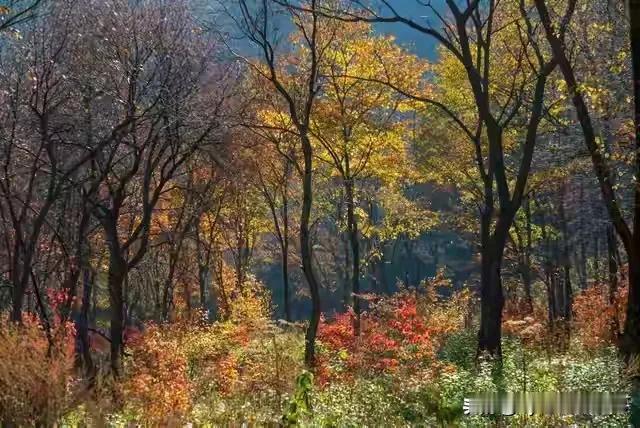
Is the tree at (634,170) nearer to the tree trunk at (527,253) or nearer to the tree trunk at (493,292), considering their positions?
the tree trunk at (493,292)

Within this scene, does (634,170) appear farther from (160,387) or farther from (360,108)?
(360,108)

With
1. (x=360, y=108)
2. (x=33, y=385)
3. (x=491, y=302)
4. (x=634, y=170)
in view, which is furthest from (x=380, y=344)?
(x=360, y=108)

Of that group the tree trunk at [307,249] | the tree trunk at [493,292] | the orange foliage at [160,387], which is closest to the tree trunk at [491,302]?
the tree trunk at [493,292]

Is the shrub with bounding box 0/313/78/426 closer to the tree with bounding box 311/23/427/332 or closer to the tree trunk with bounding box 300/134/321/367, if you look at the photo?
the tree trunk with bounding box 300/134/321/367

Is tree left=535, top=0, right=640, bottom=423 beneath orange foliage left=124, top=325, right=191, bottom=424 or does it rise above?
above

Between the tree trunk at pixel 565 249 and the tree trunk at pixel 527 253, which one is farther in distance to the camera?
the tree trunk at pixel 565 249

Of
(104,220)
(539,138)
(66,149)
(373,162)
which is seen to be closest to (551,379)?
(104,220)

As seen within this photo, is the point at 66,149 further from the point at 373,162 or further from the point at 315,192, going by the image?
the point at 315,192

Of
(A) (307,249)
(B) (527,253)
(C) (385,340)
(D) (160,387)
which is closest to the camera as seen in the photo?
(D) (160,387)

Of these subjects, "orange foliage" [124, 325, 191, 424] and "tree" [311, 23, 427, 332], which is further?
"tree" [311, 23, 427, 332]

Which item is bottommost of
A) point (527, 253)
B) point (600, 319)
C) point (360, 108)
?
point (600, 319)

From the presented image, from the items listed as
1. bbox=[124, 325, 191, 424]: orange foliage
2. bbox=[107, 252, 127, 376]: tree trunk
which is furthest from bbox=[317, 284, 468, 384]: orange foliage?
bbox=[107, 252, 127, 376]: tree trunk

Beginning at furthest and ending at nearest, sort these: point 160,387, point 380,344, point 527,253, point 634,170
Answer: point 527,253 < point 380,344 < point 634,170 < point 160,387

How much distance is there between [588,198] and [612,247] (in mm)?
1636
